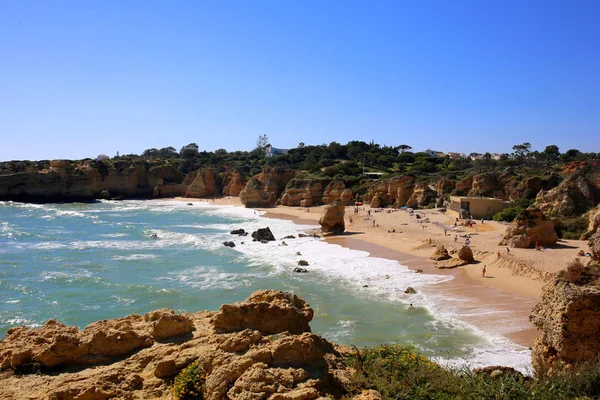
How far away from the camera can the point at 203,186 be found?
72500 mm

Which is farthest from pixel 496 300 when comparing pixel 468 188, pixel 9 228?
pixel 9 228

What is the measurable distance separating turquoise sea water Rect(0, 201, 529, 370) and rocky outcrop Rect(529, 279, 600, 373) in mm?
3186

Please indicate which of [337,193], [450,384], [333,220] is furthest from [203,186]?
[450,384]

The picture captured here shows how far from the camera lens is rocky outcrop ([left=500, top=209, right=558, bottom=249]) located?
25.0 metres

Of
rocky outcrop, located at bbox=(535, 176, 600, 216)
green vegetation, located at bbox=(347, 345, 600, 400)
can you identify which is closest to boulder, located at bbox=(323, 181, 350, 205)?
rocky outcrop, located at bbox=(535, 176, 600, 216)

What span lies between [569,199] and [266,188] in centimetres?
3985

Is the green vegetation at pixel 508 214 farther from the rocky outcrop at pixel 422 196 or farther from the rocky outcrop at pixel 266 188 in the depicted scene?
the rocky outcrop at pixel 266 188

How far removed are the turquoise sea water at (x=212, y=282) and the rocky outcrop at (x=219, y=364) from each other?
6.74 metres

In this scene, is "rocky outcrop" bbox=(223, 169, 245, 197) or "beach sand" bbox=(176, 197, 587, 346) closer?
"beach sand" bbox=(176, 197, 587, 346)

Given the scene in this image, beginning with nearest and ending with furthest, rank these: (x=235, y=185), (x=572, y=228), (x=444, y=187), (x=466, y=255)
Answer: (x=466, y=255)
(x=572, y=228)
(x=444, y=187)
(x=235, y=185)

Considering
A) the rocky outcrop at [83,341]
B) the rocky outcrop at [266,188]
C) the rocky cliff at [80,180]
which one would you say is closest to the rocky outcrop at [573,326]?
the rocky outcrop at [83,341]

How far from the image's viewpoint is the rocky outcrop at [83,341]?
23.6 ft

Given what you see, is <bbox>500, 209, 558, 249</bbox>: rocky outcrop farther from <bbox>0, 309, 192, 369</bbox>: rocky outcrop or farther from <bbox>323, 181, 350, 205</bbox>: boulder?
<bbox>323, 181, 350, 205</bbox>: boulder

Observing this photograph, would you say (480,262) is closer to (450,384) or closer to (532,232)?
(532,232)
